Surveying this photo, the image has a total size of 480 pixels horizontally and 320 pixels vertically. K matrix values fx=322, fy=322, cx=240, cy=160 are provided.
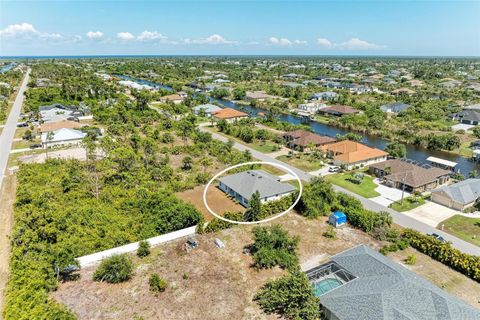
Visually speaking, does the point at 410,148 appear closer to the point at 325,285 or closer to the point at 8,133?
the point at 325,285

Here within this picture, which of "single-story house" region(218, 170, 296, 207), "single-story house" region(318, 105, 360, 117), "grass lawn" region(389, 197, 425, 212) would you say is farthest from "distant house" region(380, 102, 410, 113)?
"single-story house" region(218, 170, 296, 207)

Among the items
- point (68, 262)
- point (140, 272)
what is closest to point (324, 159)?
point (140, 272)

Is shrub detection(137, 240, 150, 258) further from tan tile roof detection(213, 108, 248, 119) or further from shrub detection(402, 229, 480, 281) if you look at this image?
tan tile roof detection(213, 108, 248, 119)

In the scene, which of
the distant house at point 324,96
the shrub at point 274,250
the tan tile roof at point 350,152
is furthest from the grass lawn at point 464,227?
the distant house at point 324,96

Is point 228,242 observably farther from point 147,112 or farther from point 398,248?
point 147,112

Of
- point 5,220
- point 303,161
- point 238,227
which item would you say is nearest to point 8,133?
point 5,220
